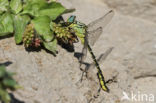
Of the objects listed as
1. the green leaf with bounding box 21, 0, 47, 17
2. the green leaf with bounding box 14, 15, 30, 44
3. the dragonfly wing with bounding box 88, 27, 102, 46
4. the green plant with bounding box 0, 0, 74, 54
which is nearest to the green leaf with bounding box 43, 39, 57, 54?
the green plant with bounding box 0, 0, 74, 54

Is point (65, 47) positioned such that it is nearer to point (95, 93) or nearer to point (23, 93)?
point (95, 93)

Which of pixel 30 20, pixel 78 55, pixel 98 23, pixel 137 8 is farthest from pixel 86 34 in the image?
pixel 137 8

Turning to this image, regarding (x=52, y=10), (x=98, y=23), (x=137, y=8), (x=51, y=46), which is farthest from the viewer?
(x=137, y=8)

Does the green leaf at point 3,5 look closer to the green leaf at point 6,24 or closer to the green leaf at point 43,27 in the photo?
the green leaf at point 6,24

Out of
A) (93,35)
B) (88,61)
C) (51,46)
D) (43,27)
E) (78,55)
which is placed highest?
(43,27)

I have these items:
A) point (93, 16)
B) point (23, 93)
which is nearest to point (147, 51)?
point (93, 16)

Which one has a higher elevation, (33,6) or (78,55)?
(33,6)

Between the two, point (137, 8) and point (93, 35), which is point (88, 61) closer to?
point (93, 35)
